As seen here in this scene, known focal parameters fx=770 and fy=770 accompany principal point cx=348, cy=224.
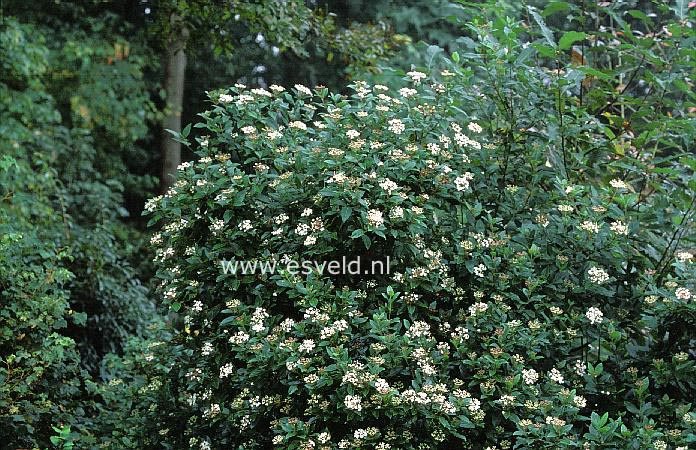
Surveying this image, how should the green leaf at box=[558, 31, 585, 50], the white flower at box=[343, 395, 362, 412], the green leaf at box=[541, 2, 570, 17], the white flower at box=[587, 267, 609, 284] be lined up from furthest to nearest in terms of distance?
the green leaf at box=[541, 2, 570, 17] → the green leaf at box=[558, 31, 585, 50] → the white flower at box=[587, 267, 609, 284] → the white flower at box=[343, 395, 362, 412]

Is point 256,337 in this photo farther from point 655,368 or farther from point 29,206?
point 29,206

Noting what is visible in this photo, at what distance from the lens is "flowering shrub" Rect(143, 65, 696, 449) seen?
2574 millimetres

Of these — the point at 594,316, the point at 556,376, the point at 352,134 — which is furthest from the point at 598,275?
the point at 352,134

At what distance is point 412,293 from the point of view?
284 centimetres

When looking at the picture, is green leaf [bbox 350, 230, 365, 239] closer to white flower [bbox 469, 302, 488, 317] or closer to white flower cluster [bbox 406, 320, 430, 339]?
white flower cluster [bbox 406, 320, 430, 339]

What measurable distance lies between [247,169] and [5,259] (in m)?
1.61

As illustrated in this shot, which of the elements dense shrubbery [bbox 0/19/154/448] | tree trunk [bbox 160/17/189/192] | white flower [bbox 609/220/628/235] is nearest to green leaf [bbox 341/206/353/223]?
white flower [bbox 609/220/628/235]

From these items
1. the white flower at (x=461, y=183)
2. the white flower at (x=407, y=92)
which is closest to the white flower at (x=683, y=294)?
the white flower at (x=461, y=183)

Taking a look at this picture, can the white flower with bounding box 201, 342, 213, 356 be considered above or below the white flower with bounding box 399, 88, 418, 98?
below

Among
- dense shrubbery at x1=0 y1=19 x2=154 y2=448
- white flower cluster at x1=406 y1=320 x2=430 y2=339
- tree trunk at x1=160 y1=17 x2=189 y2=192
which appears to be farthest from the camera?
tree trunk at x1=160 y1=17 x2=189 y2=192

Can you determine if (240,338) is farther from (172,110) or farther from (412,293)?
(172,110)

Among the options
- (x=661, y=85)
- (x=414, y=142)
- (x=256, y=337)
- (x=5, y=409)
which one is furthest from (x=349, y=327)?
(x=5, y=409)

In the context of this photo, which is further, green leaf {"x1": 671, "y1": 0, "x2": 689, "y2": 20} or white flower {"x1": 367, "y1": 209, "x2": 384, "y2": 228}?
green leaf {"x1": 671, "y1": 0, "x2": 689, "y2": 20}

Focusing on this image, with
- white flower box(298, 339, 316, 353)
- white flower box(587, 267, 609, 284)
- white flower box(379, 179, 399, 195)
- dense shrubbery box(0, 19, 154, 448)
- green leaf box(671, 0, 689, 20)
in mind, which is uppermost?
green leaf box(671, 0, 689, 20)
